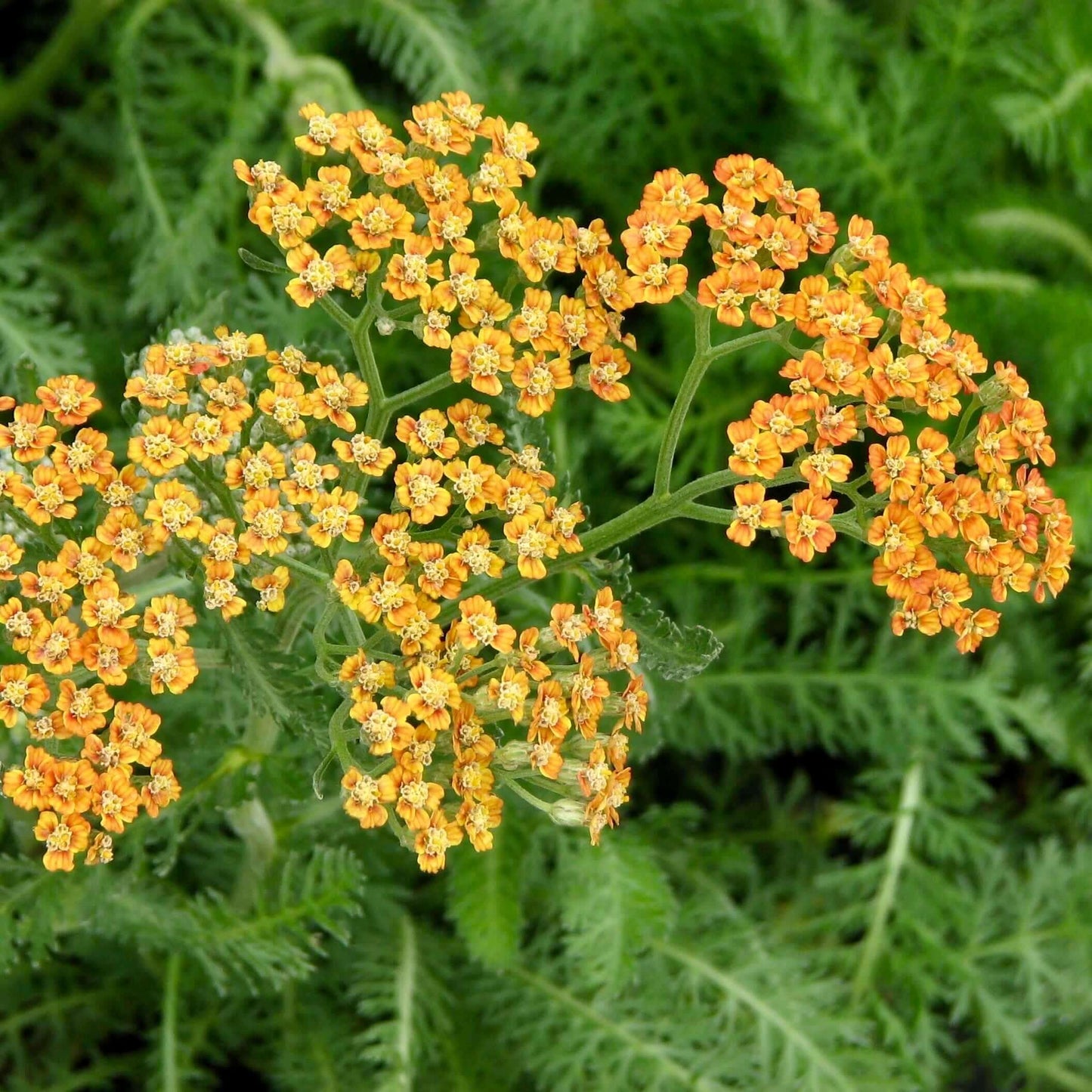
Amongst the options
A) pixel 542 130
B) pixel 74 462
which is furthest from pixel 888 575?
pixel 542 130

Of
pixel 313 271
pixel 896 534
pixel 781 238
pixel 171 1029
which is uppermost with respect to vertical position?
pixel 781 238

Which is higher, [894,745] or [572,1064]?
[894,745]

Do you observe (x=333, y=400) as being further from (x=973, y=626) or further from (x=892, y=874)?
(x=892, y=874)

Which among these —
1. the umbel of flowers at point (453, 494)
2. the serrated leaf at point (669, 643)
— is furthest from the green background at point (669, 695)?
the umbel of flowers at point (453, 494)

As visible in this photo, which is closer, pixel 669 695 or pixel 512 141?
pixel 512 141

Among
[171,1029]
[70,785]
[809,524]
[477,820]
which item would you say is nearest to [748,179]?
[809,524]

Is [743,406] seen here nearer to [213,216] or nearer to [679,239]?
[213,216]

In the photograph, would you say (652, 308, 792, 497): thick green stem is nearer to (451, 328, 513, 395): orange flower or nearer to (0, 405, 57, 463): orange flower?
(451, 328, 513, 395): orange flower
